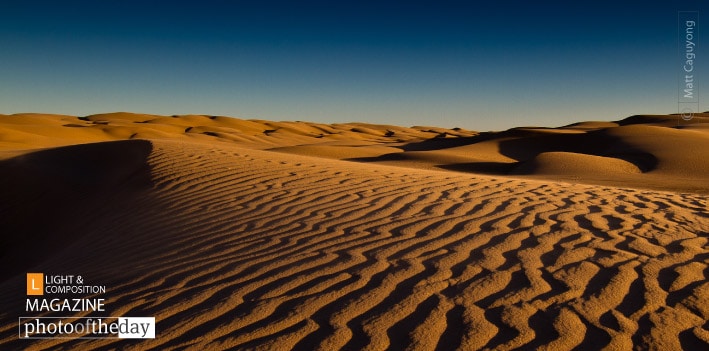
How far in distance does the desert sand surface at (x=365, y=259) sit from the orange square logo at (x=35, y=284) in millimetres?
113

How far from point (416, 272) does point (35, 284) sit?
3014 mm

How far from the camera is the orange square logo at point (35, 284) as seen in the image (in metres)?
3.44

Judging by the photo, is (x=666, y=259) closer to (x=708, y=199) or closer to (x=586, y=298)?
(x=586, y=298)

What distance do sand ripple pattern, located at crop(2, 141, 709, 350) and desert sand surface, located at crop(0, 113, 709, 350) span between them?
0.02m

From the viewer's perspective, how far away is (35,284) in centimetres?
361

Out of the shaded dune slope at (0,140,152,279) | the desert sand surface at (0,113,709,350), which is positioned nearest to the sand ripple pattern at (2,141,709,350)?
the desert sand surface at (0,113,709,350)

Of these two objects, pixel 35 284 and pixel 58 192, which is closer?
pixel 35 284

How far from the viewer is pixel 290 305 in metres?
2.83

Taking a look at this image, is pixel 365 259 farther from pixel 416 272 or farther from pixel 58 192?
pixel 58 192

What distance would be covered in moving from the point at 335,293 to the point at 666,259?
2.55 metres

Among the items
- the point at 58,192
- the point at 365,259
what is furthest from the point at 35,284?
the point at 58,192

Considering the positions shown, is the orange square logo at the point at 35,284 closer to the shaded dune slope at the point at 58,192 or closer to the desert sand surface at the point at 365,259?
the desert sand surface at the point at 365,259

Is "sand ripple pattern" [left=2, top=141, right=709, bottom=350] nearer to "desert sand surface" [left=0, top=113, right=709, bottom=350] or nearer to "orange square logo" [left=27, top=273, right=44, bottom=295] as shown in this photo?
"desert sand surface" [left=0, top=113, right=709, bottom=350]

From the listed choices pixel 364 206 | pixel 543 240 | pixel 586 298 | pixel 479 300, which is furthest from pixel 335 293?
pixel 364 206
